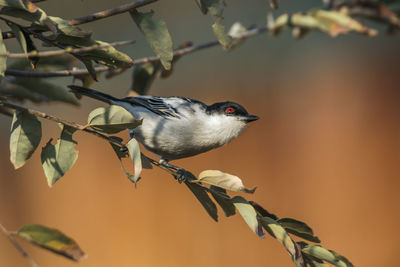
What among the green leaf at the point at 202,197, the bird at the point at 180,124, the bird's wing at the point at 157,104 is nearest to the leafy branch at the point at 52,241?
the green leaf at the point at 202,197

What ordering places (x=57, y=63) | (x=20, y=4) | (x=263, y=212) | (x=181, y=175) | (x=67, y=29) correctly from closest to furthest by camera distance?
(x=20, y=4)
(x=67, y=29)
(x=263, y=212)
(x=181, y=175)
(x=57, y=63)

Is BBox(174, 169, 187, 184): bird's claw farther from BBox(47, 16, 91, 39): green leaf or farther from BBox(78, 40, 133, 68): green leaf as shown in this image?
BBox(47, 16, 91, 39): green leaf

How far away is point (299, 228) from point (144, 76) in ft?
4.00

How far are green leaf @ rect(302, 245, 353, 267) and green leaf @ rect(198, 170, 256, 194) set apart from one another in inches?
14.3

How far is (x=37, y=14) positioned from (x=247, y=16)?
247 inches

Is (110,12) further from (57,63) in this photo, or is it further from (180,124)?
(180,124)

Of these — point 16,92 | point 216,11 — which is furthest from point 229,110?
point 216,11

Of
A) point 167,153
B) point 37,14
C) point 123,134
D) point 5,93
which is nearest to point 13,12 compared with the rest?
point 37,14

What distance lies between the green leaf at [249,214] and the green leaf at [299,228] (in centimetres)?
15

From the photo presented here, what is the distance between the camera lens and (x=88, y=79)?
2.38m

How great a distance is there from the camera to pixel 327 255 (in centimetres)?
167

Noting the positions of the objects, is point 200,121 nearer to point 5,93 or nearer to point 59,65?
point 59,65

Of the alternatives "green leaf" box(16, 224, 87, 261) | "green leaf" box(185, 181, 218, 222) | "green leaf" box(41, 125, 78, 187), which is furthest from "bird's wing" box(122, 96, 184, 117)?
"green leaf" box(16, 224, 87, 261)

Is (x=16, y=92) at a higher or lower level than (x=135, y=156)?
higher
